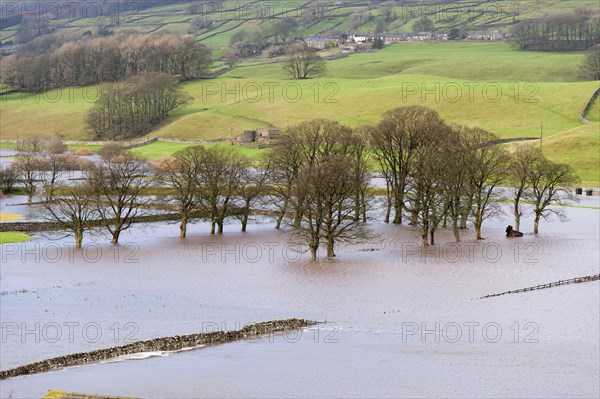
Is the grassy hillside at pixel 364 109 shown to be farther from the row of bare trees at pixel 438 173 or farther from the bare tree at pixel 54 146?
the row of bare trees at pixel 438 173

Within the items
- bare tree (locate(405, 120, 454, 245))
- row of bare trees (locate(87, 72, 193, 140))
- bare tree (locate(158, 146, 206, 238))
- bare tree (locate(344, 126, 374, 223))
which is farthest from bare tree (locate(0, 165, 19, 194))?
row of bare trees (locate(87, 72, 193, 140))

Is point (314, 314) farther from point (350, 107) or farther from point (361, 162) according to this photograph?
point (350, 107)

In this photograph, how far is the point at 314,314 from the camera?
50562 mm

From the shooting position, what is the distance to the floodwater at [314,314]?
128 ft

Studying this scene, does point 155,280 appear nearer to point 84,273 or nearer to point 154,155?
point 84,273

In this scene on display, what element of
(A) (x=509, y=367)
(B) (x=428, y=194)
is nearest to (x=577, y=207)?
(B) (x=428, y=194)

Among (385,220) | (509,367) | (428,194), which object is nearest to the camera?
(509,367)

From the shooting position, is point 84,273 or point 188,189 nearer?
point 84,273

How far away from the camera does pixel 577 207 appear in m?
95.0

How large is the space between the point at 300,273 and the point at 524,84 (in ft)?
400

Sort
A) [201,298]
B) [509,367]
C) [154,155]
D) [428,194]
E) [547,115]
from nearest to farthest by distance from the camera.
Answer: [509,367]
[201,298]
[428,194]
[154,155]
[547,115]

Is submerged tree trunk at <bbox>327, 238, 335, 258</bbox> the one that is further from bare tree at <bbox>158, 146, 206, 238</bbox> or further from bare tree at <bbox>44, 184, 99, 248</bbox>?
bare tree at <bbox>44, 184, 99, 248</bbox>

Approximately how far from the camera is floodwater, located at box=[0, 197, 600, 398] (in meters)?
39.2

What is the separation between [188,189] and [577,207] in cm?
3715
